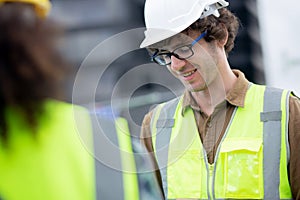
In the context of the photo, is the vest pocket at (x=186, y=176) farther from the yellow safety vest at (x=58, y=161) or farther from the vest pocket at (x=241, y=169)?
the yellow safety vest at (x=58, y=161)

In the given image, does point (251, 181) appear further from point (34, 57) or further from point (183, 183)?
point (34, 57)

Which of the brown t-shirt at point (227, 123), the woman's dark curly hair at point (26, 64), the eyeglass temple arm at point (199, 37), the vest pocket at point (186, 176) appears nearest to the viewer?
the woman's dark curly hair at point (26, 64)

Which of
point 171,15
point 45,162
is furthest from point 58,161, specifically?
point 171,15

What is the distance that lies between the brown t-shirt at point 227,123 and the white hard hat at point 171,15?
24cm

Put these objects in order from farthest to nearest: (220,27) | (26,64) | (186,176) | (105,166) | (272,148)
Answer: (220,27), (186,176), (272,148), (105,166), (26,64)

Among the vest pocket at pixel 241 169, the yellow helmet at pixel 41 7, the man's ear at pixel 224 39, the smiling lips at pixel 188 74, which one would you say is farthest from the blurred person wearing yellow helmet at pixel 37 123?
the man's ear at pixel 224 39

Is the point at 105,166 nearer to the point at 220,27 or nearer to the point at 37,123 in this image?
the point at 37,123

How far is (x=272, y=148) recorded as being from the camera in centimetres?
203

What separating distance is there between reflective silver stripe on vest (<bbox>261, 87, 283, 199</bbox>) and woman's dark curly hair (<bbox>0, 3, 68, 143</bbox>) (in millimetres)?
1048

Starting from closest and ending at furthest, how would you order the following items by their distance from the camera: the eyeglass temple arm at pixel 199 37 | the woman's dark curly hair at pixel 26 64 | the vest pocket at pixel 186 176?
the woman's dark curly hair at pixel 26 64 → the vest pocket at pixel 186 176 → the eyeglass temple arm at pixel 199 37

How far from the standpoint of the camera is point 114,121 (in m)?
1.30

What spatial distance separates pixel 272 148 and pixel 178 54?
1.50ft

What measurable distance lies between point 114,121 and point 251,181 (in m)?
0.88

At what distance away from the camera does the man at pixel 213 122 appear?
2027 mm
